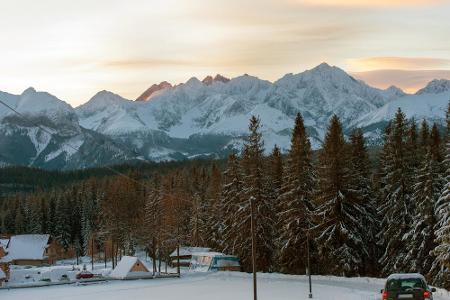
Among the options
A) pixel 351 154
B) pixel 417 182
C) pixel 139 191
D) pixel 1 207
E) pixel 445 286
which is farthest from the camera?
pixel 1 207

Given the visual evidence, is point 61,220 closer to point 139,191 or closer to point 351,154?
point 139,191

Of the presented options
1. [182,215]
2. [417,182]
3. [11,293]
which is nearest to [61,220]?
[182,215]

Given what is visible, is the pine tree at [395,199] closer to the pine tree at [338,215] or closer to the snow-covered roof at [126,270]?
the pine tree at [338,215]

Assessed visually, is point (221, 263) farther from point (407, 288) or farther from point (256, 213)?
point (407, 288)

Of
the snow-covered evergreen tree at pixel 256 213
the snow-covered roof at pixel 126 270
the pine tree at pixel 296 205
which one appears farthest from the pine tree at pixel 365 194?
the snow-covered roof at pixel 126 270

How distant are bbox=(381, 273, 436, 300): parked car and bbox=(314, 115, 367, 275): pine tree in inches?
1259

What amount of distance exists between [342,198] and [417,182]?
7645mm

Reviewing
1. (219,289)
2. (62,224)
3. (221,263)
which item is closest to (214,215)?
(221,263)

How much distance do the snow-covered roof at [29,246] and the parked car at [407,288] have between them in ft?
378

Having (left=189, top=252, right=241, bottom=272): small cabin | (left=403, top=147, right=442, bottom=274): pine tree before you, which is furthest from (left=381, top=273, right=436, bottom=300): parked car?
(left=189, top=252, right=241, bottom=272): small cabin

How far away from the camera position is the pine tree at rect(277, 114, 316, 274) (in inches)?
2616

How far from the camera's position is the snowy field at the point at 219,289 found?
52.0 metres

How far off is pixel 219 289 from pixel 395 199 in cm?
1864

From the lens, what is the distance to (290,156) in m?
68.0
